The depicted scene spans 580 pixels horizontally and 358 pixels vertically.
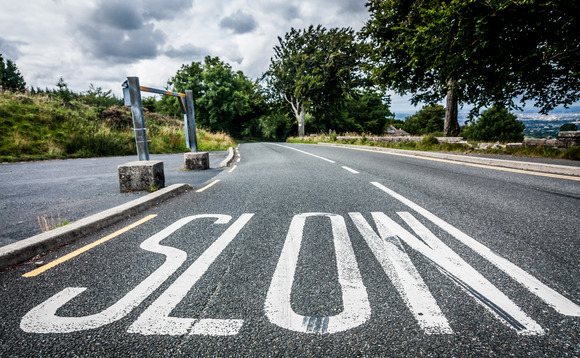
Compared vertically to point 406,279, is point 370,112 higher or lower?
higher

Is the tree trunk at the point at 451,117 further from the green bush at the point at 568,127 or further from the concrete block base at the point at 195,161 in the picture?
the concrete block base at the point at 195,161

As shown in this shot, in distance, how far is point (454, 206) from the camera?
411 centimetres

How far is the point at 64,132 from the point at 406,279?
18.2 meters

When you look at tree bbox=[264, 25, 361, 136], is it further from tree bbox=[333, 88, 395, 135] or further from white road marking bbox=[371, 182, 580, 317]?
white road marking bbox=[371, 182, 580, 317]

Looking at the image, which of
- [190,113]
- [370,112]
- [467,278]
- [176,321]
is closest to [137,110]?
[190,113]

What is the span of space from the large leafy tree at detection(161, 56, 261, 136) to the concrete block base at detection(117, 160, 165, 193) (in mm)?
42883

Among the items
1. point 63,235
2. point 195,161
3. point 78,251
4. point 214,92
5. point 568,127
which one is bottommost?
point 78,251

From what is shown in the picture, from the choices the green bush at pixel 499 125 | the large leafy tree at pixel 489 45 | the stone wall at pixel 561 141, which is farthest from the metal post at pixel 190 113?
the green bush at pixel 499 125

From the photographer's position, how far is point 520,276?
6.82 feet

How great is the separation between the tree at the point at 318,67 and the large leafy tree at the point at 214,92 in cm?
885

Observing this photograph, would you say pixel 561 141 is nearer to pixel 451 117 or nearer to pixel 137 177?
pixel 451 117

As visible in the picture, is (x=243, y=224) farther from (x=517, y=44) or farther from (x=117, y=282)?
(x=517, y=44)

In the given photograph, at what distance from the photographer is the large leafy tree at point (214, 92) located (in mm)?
47375

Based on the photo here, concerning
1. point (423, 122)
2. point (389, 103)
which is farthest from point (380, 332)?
point (423, 122)
